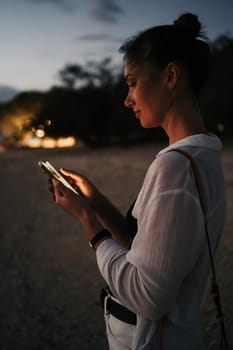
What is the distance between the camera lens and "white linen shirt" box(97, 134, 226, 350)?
3.93 ft

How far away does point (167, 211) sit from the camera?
1189 millimetres

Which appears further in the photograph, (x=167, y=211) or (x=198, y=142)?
(x=198, y=142)

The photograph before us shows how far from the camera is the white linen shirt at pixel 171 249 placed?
3.93 ft

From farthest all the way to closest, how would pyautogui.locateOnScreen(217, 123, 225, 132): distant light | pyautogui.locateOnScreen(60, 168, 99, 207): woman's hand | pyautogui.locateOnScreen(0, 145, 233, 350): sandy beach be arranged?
pyautogui.locateOnScreen(217, 123, 225, 132): distant light → pyautogui.locateOnScreen(0, 145, 233, 350): sandy beach → pyautogui.locateOnScreen(60, 168, 99, 207): woman's hand

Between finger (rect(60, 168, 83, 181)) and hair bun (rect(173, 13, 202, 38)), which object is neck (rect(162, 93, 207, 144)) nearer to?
hair bun (rect(173, 13, 202, 38))

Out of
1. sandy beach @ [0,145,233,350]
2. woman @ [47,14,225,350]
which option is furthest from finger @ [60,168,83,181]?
sandy beach @ [0,145,233,350]

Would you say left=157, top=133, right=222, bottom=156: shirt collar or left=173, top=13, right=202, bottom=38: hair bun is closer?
left=157, top=133, right=222, bottom=156: shirt collar

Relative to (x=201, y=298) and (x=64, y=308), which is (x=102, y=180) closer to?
(x=64, y=308)

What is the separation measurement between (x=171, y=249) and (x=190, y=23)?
34.8 inches

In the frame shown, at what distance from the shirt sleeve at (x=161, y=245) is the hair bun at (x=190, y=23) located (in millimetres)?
569

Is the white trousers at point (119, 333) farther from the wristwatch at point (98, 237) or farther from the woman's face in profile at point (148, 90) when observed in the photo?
the woman's face in profile at point (148, 90)

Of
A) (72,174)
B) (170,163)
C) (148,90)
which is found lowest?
(72,174)

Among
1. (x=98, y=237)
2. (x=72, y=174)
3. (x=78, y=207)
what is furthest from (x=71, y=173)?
(x=98, y=237)

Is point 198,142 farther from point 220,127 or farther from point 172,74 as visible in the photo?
point 220,127
